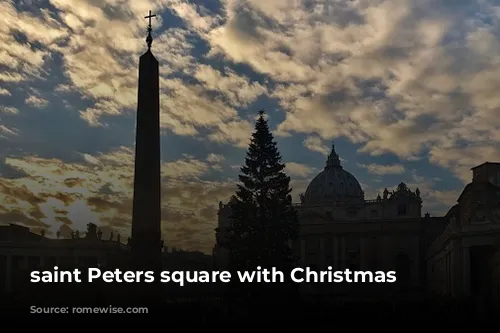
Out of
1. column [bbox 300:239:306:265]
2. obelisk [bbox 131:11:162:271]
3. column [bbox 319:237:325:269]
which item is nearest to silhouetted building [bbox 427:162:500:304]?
obelisk [bbox 131:11:162:271]

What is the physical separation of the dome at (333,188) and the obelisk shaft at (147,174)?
3339 inches

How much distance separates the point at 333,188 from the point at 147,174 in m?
90.0

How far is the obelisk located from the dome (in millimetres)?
84795

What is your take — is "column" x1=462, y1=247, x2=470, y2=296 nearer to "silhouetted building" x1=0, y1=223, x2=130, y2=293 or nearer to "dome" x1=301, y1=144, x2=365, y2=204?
"silhouetted building" x1=0, y1=223, x2=130, y2=293

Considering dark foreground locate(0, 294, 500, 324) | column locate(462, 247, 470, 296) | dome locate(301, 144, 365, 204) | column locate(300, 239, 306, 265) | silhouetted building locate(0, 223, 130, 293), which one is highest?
dome locate(301, 144, 365, 204)

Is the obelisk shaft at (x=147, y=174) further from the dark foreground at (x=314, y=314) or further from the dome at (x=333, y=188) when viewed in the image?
the dome at (x=333, y=188)

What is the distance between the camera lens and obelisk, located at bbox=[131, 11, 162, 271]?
2433 cm

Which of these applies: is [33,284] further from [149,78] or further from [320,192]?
[320,192]

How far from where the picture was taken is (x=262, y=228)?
4588cm

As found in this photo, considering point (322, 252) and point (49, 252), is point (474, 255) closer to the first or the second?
point (322, 252)

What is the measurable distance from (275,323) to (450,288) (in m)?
32.4

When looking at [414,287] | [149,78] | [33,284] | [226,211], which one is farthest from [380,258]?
[149,78]

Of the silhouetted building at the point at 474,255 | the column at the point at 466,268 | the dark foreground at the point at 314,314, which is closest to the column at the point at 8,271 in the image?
the silhouetted building at the point at 474,255

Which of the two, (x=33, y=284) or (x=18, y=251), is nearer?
(x=33, y=284)
